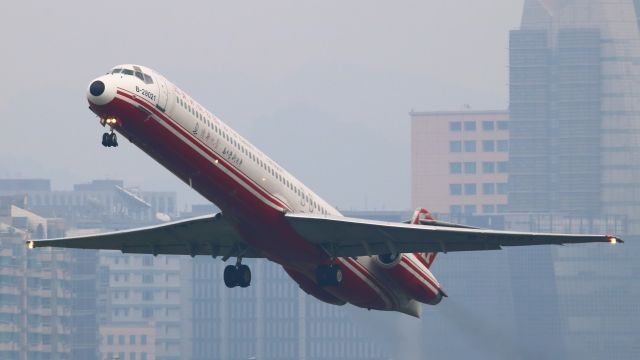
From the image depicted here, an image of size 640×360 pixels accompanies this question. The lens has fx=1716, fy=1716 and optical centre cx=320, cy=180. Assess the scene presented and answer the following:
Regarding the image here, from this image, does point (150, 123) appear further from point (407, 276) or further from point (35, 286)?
point (35, 286)

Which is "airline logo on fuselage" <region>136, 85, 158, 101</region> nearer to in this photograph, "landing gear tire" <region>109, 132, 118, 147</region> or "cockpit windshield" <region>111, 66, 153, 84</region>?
"cockpit windshield" <region>111, 66, 153, 84</region>

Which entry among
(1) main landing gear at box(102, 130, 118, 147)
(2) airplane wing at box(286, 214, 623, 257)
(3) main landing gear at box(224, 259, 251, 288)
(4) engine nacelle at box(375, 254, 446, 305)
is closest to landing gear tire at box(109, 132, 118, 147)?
(1) main landing gear at box(102, 130, 118, 147)

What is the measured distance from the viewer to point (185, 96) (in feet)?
193

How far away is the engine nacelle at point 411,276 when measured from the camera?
67562 millimetres

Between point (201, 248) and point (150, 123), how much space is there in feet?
34.6

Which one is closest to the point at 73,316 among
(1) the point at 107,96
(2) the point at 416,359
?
(2) the point at 416,359

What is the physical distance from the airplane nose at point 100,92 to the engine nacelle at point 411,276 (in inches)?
610

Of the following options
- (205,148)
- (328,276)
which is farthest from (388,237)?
(205,148)

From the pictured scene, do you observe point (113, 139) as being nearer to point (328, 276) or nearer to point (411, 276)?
point (328, 276)

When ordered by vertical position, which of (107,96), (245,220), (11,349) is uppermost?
(107,96)

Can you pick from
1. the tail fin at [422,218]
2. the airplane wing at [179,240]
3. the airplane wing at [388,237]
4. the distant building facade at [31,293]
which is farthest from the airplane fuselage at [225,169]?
the distant building facade at [31,293]

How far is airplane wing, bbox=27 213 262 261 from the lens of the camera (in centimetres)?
6362

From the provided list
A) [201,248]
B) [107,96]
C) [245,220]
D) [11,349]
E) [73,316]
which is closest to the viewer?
[107,96]

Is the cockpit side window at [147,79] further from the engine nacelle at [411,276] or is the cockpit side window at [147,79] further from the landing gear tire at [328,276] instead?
the engine nacelle at [411,276]
